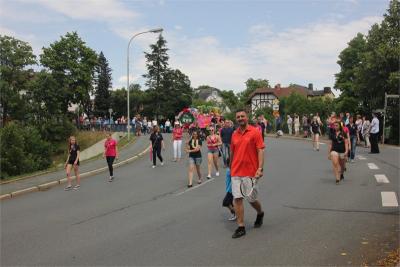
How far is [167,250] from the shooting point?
22.8 ft

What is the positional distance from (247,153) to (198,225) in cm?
178

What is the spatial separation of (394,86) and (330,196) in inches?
835

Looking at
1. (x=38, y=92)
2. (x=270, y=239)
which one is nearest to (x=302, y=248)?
(x=270, y=239)

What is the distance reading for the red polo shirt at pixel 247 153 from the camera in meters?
7.57

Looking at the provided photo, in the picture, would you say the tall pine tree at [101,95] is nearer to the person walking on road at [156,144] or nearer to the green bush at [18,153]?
the green bush at [18,153]

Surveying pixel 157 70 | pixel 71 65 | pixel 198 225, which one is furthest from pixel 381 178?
pixel 157 70

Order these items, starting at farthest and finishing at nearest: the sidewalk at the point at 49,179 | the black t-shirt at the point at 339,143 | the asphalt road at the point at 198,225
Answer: the sidewalk at the point at 49,179 < the black t-shirt at the point at 339,143 < the asphalt road at the point at 198,225

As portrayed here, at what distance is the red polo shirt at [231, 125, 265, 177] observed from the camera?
298 inches

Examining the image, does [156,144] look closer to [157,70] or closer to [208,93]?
[157,70]

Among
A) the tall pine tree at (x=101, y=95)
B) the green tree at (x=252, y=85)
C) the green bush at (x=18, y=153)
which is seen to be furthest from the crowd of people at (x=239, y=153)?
the green tree at (x=252, y=85)

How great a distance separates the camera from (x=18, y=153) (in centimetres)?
3058

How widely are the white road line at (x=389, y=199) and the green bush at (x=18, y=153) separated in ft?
69.3

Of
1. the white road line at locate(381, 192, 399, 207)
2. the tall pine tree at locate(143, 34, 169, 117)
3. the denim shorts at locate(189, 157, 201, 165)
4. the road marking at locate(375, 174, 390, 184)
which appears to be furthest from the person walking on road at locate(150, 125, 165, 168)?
the tall pine tree at locate(143, 34, 169, 117)

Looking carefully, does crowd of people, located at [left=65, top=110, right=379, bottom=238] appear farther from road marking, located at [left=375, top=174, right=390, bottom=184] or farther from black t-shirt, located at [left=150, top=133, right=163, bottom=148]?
road marking, located at [left=375, top=174, right=390, bottom=184]
